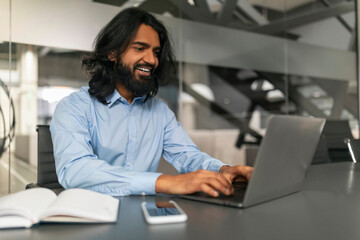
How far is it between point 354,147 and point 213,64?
2.56 m

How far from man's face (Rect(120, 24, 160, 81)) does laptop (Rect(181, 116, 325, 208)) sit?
98 cm

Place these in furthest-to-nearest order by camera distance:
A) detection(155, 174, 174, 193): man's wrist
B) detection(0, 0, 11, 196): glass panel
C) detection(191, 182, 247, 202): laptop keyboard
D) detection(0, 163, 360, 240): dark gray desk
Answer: detection(0, 0, 11, 196): glass panel, detection(155, 174, 174, 193): man's wrist, detection(191, 182, 247, 202): laptop keyboard, detection(0, 163, 360, 240): dark gray desk

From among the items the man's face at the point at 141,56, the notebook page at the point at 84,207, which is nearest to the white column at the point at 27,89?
the man's face at the point at 141,56

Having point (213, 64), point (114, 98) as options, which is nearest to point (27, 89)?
point (114, 98)

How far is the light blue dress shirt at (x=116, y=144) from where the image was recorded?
1041 mm

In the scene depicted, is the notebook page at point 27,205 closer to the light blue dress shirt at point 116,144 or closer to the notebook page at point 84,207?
the notebook page at point 84,207

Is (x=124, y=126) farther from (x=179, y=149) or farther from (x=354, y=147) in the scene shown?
(x=354, y=147)

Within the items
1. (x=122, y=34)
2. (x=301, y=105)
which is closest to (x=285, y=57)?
(x=301, y=105)

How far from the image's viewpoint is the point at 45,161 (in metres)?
1.62

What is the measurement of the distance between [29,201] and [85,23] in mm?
2914

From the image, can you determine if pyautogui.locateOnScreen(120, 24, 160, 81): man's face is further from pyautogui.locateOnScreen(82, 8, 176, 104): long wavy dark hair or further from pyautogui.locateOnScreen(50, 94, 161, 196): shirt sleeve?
pyautogui.locateOnScreen(50, 94, 161, 196): shirt sleeve

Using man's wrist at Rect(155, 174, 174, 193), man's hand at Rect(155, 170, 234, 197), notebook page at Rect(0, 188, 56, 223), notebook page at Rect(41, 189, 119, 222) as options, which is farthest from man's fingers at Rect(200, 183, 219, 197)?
notebook page at Rect(0, 188, 56, 223)

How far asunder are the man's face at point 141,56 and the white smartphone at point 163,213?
108cm

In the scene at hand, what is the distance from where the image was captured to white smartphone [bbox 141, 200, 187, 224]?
2.19 ft
